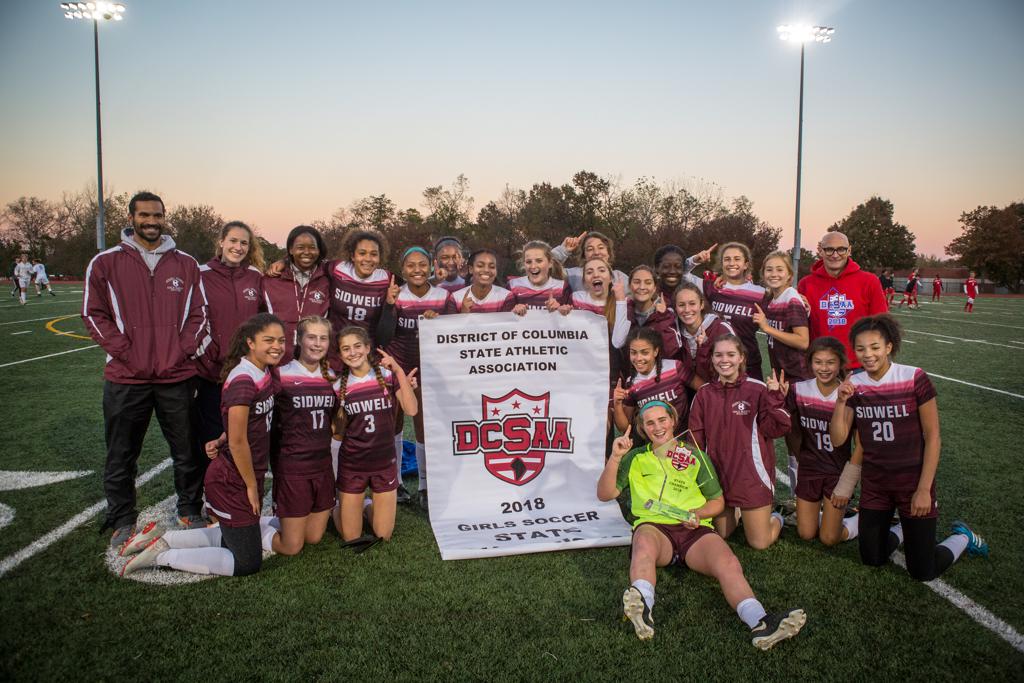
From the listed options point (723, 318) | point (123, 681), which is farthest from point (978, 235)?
point (123, 681)

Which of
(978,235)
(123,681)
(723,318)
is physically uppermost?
(978,235)

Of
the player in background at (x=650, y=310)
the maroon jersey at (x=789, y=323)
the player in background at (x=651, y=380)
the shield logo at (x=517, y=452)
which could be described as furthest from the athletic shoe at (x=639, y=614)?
the maroon jersey at (x=789, y=323)

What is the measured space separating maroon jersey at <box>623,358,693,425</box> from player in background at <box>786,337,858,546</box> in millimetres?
A: 673

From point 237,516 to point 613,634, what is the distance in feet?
7.04

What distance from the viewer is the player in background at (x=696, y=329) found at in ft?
13.8

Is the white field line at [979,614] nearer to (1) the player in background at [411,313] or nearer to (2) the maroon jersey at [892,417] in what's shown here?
(2) the maroon jersey at [892,417]

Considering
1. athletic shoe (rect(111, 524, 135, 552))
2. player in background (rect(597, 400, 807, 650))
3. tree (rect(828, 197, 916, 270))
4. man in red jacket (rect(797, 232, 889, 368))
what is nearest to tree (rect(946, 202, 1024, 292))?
tree (rect(828, 197, 916, 270))

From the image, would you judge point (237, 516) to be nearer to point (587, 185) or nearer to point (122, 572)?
point (122, 572)

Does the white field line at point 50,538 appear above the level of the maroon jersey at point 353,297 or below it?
below

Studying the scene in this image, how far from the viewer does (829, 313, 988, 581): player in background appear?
340cm

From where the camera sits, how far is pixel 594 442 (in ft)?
14.8

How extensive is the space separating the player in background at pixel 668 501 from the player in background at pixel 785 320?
119 cm

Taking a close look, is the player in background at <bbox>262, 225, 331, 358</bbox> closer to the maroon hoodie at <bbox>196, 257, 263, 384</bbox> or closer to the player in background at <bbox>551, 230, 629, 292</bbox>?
the maroon hoodie at <bbox>196, 257, 263, 384</bbox>

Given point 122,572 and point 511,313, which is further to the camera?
point 511,313
